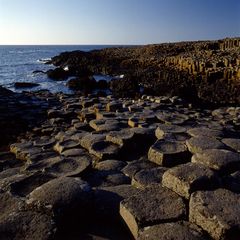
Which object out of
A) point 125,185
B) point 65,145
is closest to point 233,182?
point 125,185

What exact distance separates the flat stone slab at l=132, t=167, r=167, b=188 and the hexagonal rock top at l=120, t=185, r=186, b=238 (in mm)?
424

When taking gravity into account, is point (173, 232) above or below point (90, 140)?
above

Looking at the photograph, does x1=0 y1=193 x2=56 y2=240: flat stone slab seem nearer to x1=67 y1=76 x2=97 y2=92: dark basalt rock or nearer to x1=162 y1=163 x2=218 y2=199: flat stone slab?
x1=162 y1=163 x2=218 y2=199: flat stone slab

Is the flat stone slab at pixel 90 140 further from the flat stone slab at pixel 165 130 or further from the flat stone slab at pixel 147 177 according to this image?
the flat stone slab at pixel 147 177

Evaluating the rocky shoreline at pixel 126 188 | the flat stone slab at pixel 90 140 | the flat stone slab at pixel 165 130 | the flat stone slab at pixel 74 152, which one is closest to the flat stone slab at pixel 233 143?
the rocky shoreline at pixel 126 188

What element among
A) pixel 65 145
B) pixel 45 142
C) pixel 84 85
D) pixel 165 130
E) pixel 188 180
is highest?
pixel 188 180

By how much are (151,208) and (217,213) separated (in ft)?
1.75

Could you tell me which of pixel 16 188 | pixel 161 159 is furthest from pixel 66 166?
pixel 161 159

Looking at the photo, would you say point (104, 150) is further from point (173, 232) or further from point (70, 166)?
point (173, 232)

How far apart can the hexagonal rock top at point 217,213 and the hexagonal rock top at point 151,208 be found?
0.45 ft

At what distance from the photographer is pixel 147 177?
11.9ft

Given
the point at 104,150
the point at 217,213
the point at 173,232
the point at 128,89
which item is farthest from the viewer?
the point at 128,89

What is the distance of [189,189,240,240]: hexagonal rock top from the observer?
250 cm

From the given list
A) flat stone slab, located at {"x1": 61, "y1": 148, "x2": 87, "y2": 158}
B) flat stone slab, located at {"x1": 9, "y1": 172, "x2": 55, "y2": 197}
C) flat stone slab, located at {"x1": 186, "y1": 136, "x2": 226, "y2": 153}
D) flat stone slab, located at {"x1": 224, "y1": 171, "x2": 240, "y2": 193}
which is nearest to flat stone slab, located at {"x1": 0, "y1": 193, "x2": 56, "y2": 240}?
flat stone slab, located at {"x1": 9, "y1": 172, "x2": 55, "y2": 197}
